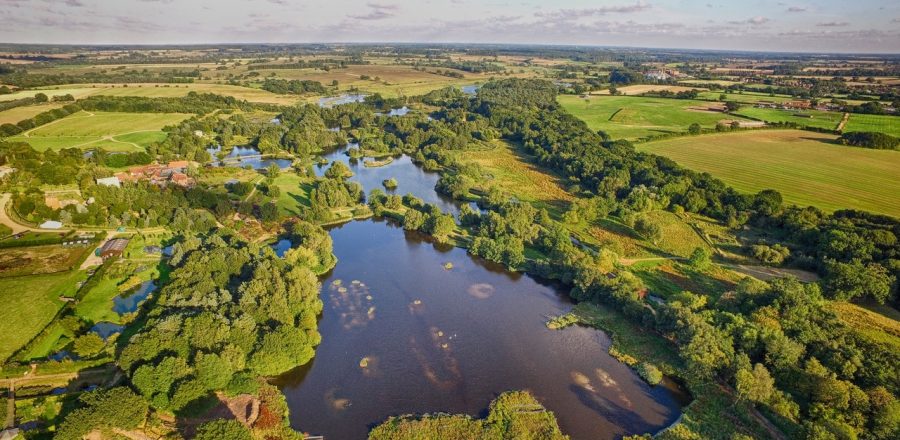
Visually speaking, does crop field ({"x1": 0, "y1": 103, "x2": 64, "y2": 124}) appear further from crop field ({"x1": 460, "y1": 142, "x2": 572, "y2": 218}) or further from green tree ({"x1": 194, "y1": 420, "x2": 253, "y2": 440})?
green tree ({"x1": 194, "y1": 420, "x2": 253, "y2": 440})

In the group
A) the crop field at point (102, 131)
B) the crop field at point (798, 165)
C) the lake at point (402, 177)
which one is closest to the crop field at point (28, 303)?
the lake at point (402, 177)

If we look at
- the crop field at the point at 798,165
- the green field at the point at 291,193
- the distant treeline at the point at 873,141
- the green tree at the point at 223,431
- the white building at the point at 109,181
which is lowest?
the green tree at the point at 223,431

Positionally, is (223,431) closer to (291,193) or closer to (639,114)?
(291,193)

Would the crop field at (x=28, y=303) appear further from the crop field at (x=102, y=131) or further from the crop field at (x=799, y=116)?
the crop field at (x=799, y=116)

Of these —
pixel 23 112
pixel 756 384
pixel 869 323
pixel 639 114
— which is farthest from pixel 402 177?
pixel 23 112

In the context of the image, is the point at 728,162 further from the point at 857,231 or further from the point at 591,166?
the point at 857,231

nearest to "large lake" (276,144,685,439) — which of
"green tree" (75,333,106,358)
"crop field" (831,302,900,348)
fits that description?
"green tree" (75,333,106,358)
